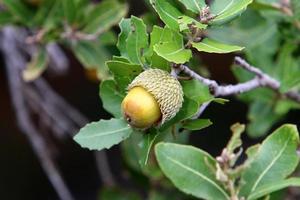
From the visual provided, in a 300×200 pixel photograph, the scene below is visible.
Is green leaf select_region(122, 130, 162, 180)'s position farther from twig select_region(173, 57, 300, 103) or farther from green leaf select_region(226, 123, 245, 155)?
green leaf select_region(226, 123, 245, 155)

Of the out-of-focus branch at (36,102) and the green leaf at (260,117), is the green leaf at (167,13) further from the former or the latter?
the out-of-focus branch at (36,102)

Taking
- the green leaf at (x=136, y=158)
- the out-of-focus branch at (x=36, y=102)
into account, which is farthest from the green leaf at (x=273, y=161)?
the out-of-focus branch at (x=36, y=102)

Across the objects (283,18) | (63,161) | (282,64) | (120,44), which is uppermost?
(120,44)

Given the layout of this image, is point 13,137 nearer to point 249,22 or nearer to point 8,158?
point 8,158

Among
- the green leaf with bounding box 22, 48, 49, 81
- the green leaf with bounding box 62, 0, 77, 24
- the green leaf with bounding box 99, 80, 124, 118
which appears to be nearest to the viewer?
the green leaf with bounding box 99, 80, 124, 118

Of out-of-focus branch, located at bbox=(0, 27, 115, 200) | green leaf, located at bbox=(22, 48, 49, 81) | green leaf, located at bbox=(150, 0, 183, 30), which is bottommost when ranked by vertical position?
out-of-focus branch, located at bbox=(0, 27, 115, 200)

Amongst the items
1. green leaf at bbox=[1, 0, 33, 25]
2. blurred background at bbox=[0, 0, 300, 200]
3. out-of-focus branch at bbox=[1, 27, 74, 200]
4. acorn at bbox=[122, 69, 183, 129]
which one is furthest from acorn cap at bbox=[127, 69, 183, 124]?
blurred background at bbox=[0, 0, 300, 200]

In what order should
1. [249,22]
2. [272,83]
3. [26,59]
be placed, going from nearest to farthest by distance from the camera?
1. [272,83]
2. [249,22]
3. [26,59]

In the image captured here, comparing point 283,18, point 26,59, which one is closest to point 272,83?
point 283,18

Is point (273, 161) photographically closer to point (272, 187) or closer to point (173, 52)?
point (272, 187)
